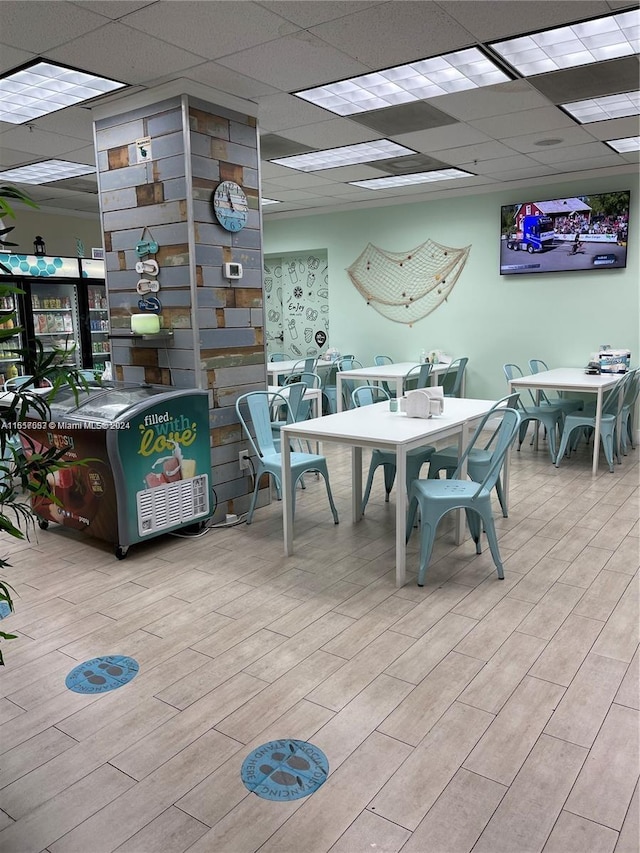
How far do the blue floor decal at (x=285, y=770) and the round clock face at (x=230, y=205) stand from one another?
335 centimetres

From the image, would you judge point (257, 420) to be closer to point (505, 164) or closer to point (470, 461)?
point (470, 461)

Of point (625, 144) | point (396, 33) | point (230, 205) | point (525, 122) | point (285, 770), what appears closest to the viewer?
point (285, 770)

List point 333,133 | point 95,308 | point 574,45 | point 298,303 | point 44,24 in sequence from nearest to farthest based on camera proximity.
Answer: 1. point 44,24
2. point 574,45
3. point 333,133
4. point 95,308
5. point 298,303

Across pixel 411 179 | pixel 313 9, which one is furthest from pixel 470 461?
pixel 411 179

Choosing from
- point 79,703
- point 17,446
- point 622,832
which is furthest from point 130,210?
point 622,832

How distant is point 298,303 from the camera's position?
33.1 ft

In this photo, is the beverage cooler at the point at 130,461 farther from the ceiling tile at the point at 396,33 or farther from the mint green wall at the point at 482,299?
the mint green wall at the point at 482,299

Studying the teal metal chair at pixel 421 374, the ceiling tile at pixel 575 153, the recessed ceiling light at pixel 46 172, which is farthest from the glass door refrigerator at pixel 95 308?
the ceiling tile at pixel 575 153

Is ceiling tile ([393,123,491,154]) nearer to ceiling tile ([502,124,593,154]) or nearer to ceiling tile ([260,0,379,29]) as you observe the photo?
ceiling tile ([502,124,593,154])

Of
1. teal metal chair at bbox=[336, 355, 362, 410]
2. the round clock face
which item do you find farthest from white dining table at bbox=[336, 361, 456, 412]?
the round clock face

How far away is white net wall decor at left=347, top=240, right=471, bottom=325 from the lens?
8352 millimetres

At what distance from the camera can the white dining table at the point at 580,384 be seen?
19.4 ft

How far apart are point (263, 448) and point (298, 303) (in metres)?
5.86

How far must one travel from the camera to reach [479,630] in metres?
3.00
